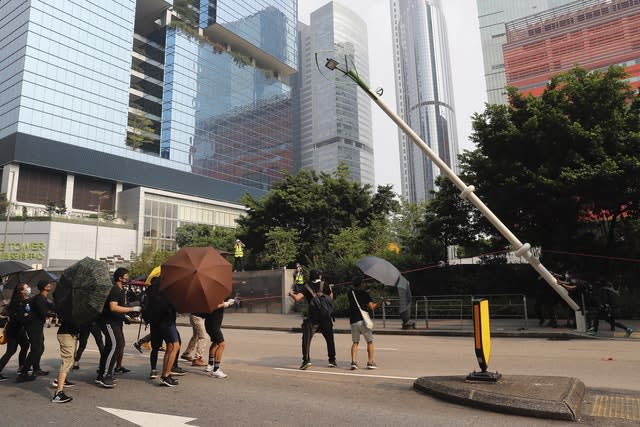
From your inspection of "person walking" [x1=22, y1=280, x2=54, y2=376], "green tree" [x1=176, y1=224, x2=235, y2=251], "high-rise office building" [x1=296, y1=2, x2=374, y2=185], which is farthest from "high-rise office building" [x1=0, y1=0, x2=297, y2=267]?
"high-rise office building" [x1=296, y1=2, x2=374, y2=185]

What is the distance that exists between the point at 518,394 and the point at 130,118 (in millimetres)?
84145

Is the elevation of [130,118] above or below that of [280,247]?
above

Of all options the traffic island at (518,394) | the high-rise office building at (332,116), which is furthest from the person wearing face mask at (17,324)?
the high-rise office building at (332,116)

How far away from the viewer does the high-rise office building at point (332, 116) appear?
160250 millimetres

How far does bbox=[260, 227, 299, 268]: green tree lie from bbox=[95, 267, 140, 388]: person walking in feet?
72.9

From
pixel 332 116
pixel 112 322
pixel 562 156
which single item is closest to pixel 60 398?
pixel 112 322

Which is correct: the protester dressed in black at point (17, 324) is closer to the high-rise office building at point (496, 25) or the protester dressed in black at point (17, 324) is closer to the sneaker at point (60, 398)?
the sneaker at point (60, 398)

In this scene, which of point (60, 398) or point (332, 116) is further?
point (332, 116)

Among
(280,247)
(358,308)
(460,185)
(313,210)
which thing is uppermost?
(313,210)

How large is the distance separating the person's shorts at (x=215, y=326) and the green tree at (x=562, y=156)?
1216 centimetres

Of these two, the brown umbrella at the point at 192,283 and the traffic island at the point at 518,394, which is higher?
the brown umbrella at the point at 192,283

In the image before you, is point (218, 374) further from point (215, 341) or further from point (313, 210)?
point (313, 210)

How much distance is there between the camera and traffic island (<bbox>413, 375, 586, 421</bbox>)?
4715 mm

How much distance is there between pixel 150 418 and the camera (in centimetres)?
495
